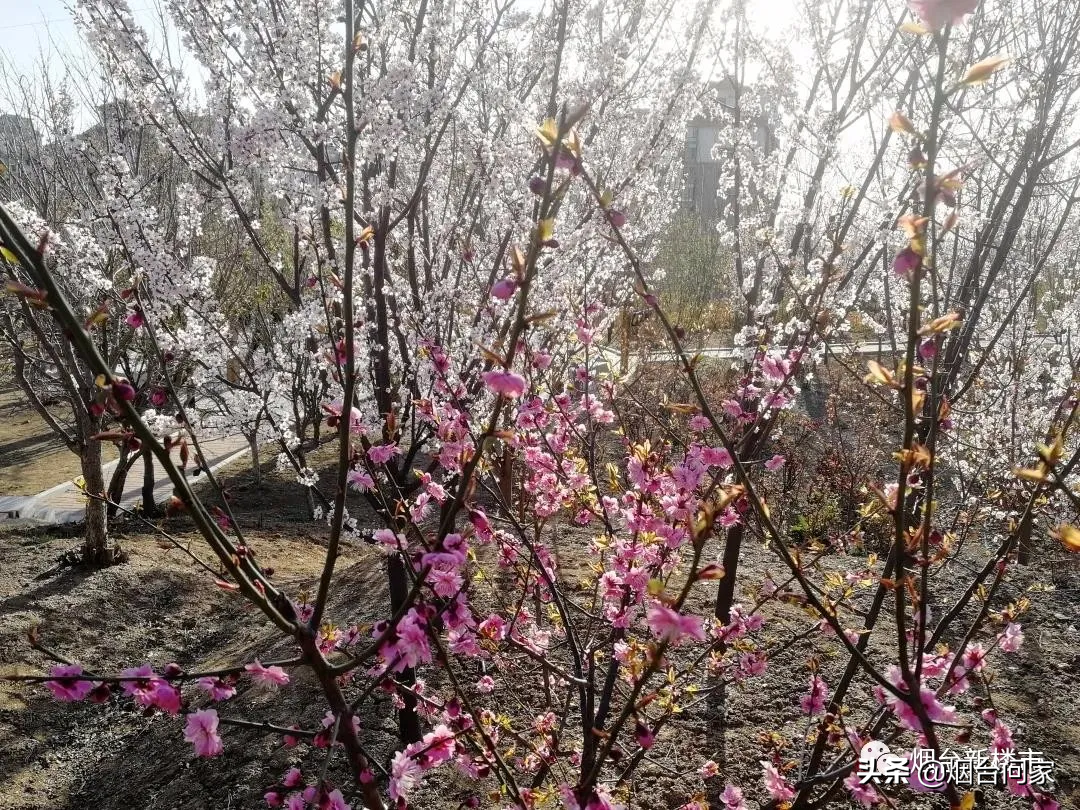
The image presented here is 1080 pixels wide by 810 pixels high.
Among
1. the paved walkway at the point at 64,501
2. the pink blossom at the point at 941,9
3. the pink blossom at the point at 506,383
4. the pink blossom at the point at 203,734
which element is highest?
the pink blossom at the point at 941,9

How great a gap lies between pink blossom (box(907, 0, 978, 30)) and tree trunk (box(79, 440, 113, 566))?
22.1ft

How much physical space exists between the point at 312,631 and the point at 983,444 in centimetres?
745

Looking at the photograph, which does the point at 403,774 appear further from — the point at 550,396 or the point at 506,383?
the point at 550,396

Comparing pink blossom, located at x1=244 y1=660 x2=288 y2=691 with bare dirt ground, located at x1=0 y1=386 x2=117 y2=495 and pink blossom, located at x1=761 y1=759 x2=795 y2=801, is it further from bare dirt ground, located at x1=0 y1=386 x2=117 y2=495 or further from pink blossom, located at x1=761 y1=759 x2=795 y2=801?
bare dirt ground, located at x1=0 y1=386 x2=117 y2=495

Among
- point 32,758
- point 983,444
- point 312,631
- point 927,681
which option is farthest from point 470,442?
point 983,444

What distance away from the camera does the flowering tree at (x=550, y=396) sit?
135 cm

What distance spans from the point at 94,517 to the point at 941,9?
7108 millimetres

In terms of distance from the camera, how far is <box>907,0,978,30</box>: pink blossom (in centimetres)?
91

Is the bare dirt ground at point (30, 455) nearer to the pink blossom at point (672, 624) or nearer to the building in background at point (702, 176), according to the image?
the pink blossom at point (672, 624)

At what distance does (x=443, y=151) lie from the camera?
13.4ft

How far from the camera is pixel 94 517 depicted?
20.4 ft

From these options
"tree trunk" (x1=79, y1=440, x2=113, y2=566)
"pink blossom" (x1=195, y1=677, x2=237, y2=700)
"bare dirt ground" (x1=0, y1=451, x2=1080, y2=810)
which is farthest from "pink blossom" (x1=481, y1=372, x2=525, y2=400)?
"tree trunk" (x1=79, y1=440, x2=113, y2=566)

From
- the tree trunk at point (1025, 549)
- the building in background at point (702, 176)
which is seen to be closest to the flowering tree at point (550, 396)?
the tree trunk at point (1025, 549)

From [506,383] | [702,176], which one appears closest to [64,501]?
[506,383]
